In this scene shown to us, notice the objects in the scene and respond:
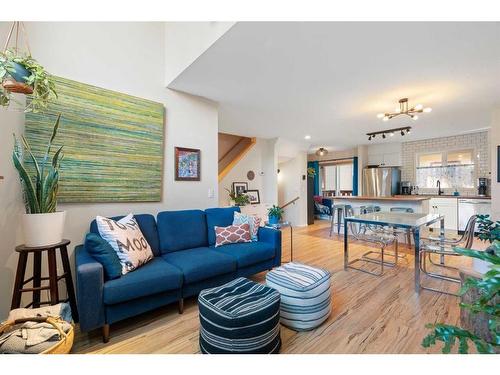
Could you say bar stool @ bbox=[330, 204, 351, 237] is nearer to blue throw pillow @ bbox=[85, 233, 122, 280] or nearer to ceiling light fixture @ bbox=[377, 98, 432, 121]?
ceiling light fixture @ bbox=[377, 98, 432, 121]

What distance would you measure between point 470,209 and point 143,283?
6.64 m

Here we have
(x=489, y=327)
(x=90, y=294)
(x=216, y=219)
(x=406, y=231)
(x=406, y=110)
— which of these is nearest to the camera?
(x=489, y=327)

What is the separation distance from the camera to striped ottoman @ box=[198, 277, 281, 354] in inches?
56.8

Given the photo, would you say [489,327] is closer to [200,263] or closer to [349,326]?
[349,326]

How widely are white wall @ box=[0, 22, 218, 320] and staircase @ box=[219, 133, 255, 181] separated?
230 centimetres

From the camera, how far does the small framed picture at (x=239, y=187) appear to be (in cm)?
558

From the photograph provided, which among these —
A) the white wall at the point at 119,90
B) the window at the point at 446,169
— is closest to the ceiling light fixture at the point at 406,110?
the white wall at the point at 119,90

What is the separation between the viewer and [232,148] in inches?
236

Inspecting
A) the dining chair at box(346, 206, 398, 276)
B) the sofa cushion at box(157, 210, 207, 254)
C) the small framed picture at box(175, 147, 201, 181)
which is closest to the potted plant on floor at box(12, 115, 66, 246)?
the sofa cushion at box(157, 210, 207, 254)

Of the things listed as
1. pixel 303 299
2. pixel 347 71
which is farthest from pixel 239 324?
pixel 347 71

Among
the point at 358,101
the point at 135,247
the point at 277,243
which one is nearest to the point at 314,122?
the point at 358,101
